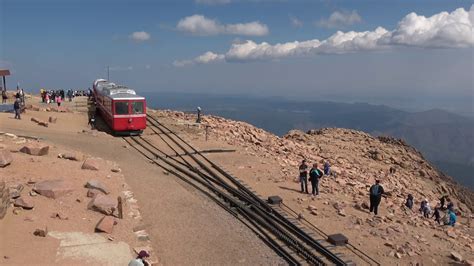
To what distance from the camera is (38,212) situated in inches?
615

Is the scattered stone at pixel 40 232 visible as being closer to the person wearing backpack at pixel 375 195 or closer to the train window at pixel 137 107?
the person wearing backpack at pixel 375 195

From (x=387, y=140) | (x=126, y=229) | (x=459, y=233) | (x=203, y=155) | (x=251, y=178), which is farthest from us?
(x=387, y=140)

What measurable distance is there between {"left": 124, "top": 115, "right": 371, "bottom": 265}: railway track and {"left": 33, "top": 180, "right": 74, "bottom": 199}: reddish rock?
642 centimetres

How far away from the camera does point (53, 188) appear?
17.3 meters

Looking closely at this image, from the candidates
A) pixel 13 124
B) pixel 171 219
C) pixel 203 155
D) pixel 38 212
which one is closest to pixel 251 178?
pixel 203 155

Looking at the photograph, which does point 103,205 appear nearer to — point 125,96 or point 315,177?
point 315,177

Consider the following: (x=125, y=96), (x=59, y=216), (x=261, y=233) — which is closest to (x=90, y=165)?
(x=59, y=216)

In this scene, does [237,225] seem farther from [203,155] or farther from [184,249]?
[203,155]

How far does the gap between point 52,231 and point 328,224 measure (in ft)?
35.3

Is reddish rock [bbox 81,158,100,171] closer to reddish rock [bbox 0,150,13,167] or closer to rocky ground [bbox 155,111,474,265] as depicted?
reddish rock [bbox 0,150,13,167]

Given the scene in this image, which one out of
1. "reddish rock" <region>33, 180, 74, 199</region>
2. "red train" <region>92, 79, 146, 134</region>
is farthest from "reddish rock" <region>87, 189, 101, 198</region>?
"red train" <region>92, 79, 146, 134</region>

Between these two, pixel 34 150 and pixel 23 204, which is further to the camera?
pixel 34 150

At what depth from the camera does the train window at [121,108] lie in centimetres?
3288

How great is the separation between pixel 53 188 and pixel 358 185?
16942 millimetres
